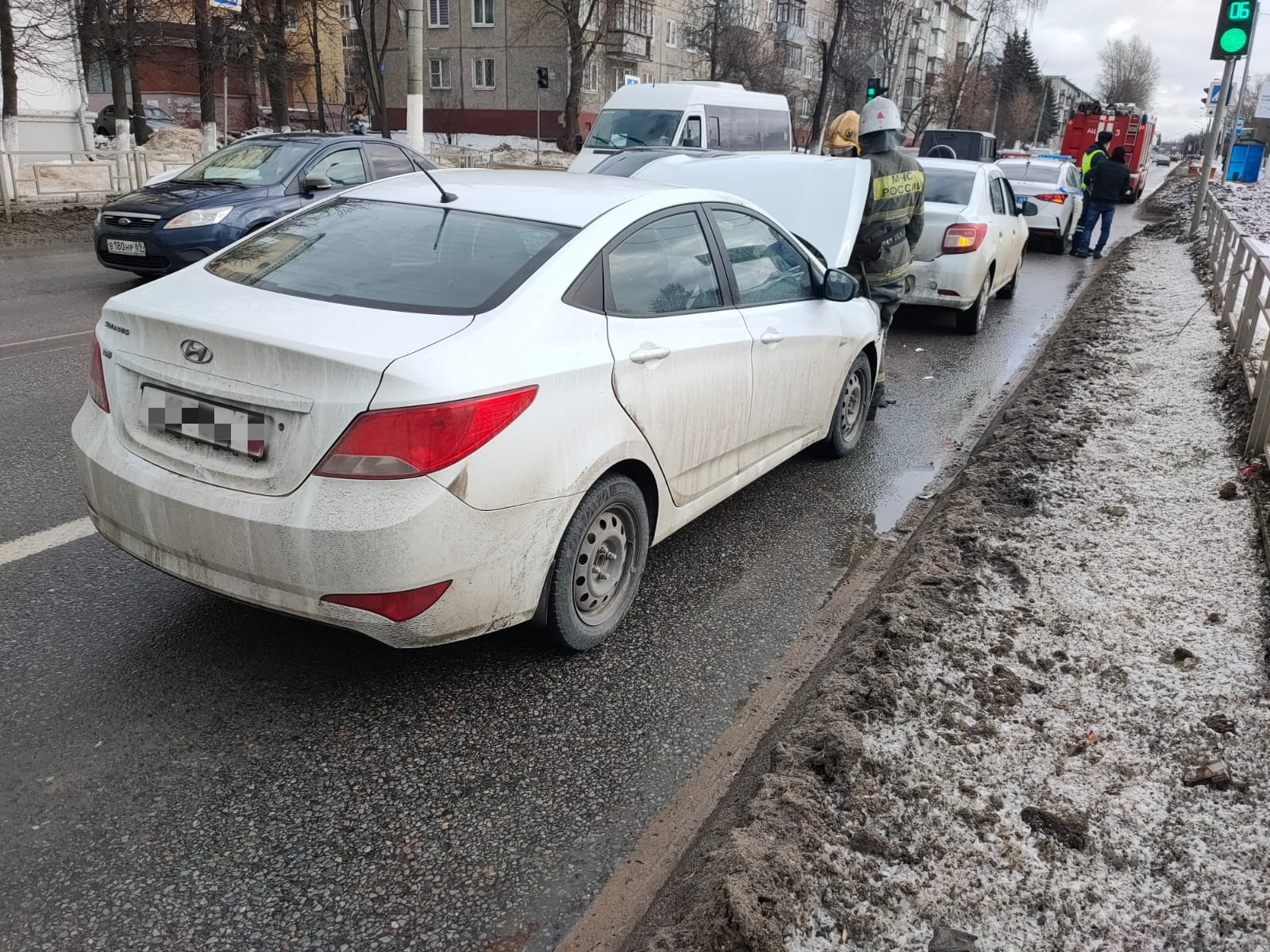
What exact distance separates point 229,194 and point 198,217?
17.3 inches

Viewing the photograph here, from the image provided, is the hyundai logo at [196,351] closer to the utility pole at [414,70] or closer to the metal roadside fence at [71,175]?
the metal roadside fence at [71,175]

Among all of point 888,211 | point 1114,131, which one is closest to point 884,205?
point 888,211

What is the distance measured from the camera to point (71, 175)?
16.6 meters

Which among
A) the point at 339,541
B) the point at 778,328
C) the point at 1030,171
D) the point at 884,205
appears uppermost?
the point at 1030,171

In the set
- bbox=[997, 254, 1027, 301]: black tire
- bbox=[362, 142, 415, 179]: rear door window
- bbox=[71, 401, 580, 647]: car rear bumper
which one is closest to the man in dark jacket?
bbox=[997, 254, 1027, 301]: black tire

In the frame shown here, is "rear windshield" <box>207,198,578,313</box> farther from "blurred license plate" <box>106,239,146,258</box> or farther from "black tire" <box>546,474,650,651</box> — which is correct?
"blurred license plate" <box>106,239,146,258</box>

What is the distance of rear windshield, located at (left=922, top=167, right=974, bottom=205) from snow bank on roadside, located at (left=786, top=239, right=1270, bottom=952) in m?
6.05

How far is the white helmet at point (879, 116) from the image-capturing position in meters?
7.11

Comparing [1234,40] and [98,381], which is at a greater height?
[1234,40]

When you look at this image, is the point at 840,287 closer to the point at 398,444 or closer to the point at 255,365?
the point at 398,444

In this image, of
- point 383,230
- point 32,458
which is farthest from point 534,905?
point 32,458

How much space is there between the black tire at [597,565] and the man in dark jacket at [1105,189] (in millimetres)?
15003

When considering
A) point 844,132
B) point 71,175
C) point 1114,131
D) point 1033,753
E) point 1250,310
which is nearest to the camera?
point 1033,753

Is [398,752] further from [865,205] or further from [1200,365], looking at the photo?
[1200,365]
